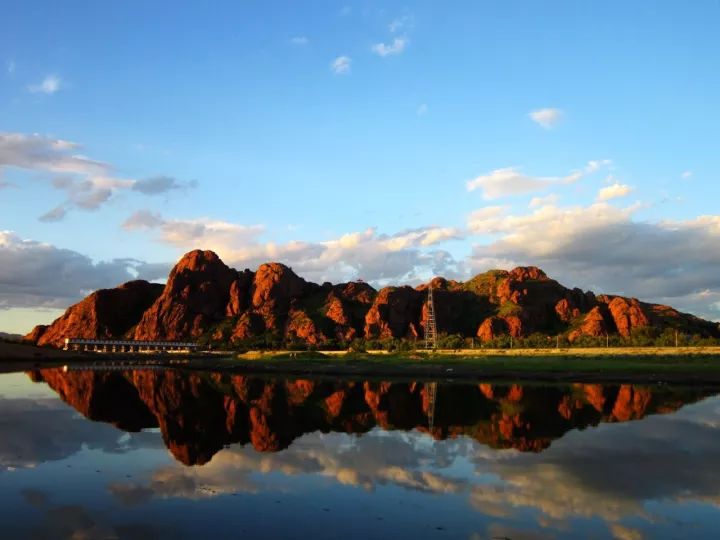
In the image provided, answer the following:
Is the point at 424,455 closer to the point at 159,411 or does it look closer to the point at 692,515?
the point at 692,515

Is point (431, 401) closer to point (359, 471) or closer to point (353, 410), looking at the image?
point (353, 410)

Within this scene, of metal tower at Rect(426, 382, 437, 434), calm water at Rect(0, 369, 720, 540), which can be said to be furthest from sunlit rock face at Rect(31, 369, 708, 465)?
calm water at Rect(0, 369, 720, 540)

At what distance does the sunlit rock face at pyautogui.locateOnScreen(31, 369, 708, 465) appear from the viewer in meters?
30.4

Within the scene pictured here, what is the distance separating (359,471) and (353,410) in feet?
68.0

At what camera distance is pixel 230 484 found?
19.9m

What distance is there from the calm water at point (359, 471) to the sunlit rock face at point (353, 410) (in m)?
0.27

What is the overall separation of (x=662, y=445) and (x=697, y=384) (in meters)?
44.3

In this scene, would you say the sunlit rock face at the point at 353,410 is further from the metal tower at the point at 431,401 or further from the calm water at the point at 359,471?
the calm water at the point at 359,471

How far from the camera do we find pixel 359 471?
2231 centimetres

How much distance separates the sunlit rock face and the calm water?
0.27 m

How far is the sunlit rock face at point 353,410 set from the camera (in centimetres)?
3041

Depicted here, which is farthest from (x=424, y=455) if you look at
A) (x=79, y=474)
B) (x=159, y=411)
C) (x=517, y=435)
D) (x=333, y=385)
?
(x=333, y=385)

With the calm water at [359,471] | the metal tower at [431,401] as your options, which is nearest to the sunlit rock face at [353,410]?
the metal tower at [431,401]

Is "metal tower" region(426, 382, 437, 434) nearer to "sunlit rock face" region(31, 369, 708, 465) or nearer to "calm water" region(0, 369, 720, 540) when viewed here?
"sunlit rock face" region(31, 369, 708, 465)
